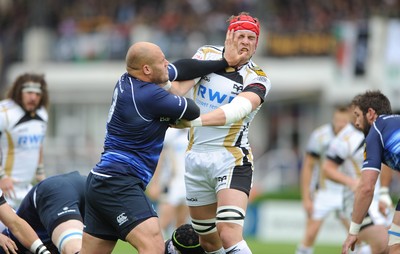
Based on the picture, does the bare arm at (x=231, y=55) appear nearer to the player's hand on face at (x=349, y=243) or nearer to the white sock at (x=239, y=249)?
the white sock at (x=239, y=249)

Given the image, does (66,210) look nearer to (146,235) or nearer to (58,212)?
(58,212)

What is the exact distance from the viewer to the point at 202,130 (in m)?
9.05

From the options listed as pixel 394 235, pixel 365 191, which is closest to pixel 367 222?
pixel 394 235

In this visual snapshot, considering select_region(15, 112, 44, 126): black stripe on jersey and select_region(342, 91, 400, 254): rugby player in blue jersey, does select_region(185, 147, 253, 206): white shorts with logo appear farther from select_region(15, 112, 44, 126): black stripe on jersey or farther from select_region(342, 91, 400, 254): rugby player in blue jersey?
Answer: select_region(15, 112, 44, 126): black stripe on jersey

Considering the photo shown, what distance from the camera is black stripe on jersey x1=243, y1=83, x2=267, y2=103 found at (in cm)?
872

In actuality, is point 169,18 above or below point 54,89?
above

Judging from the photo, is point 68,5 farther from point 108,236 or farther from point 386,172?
point 108,236

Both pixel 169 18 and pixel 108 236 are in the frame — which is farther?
pixel 169 18

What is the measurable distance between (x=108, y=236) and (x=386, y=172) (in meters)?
4.66

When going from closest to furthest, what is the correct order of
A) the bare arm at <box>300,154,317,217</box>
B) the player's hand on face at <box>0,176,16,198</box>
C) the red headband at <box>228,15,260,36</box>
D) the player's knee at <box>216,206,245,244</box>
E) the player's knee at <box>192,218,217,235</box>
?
the player's knee at <box>216,206,245,244</box>
the red headband at <box>228,15,260,36</box>
the player's knee at <box>192,218,217,235</box>
the player's hand on face at <box>0,176,16,198</box>
the bare arm at <box>300,154,317,217</box>

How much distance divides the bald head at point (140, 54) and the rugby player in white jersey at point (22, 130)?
3.63 metres

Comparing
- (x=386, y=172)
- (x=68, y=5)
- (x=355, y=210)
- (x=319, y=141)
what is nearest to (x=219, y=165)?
(x=355, y=210)

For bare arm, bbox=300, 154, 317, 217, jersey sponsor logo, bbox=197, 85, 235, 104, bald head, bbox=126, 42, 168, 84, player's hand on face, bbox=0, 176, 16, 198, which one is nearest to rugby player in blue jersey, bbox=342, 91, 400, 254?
jersey sponsor logo, bbox=197, 85, 235, 104

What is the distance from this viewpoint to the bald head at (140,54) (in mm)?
8008
